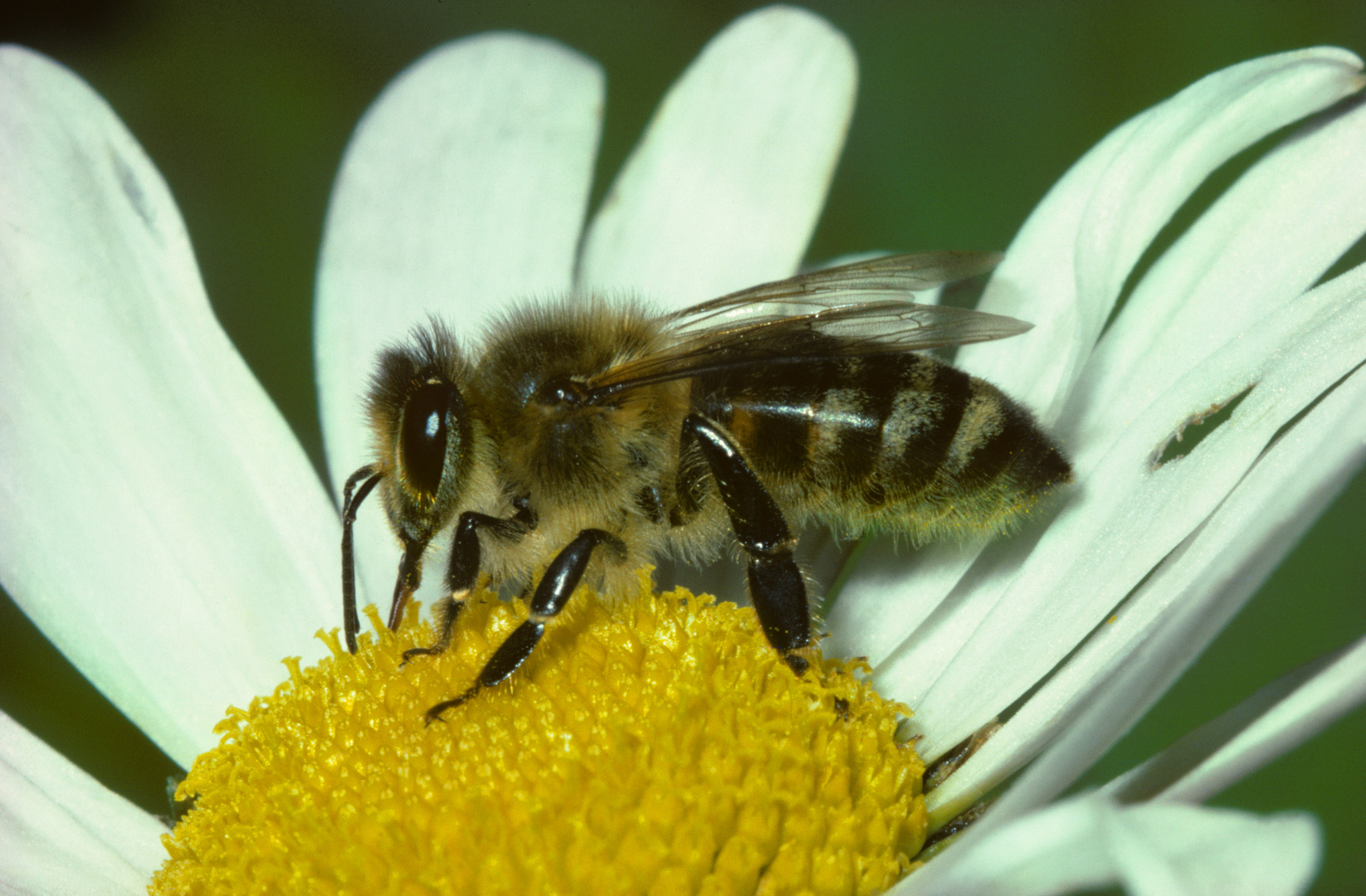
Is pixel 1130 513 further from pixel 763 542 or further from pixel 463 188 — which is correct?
pixel 463 188

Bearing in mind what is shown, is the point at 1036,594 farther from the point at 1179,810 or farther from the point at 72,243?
the point at 72,243

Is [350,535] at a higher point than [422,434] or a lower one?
lower

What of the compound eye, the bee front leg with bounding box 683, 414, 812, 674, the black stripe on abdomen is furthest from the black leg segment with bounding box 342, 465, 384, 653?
the black stripe on abdomen

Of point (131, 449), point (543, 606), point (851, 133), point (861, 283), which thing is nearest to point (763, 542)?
point (543, 606)

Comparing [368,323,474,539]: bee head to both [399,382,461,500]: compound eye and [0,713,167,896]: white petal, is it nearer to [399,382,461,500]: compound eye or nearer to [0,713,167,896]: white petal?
[399,382,461,500]: compound eye

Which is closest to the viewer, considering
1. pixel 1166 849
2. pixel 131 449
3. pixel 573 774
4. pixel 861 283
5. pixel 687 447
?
pixel 1166 849

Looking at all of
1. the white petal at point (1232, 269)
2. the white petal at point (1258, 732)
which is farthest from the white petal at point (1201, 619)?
the white petal at point (1232, 269)
